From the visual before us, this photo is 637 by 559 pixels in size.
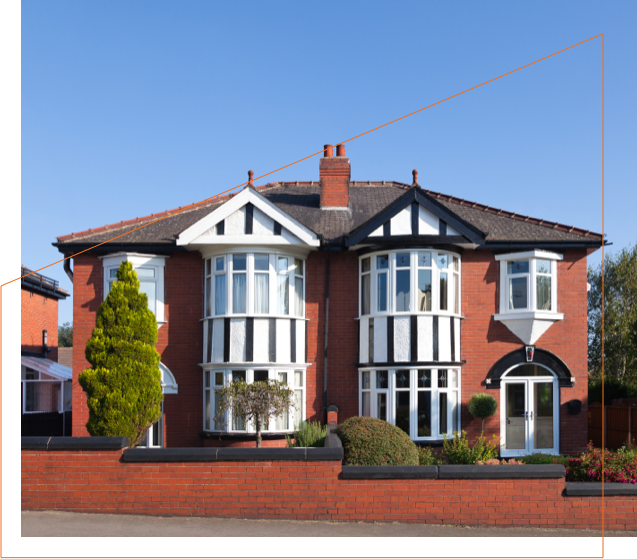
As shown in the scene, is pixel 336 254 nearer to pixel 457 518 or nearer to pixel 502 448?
pixel 502 448

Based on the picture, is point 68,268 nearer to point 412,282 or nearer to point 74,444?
point 74,444

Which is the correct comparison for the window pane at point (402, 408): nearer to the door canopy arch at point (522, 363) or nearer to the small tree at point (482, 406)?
the small tree at point (482, 406)

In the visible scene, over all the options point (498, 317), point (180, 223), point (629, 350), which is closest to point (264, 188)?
point (180, 223)

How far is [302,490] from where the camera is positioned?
33.9ft

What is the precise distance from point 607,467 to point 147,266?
1228 cm

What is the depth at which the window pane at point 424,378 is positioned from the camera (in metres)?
17.0

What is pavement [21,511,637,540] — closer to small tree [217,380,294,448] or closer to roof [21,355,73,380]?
small tree [217,380,294,448]

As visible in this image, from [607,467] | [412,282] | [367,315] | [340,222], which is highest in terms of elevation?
[340,222]

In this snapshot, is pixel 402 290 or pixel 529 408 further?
pixel 529 408

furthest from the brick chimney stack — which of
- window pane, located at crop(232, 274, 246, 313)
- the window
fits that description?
the window

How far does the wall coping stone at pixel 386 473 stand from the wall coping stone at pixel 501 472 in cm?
20

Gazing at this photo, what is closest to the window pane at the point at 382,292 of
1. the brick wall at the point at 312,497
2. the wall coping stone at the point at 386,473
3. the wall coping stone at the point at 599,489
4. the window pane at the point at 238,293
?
the window pane at the point at 238,293

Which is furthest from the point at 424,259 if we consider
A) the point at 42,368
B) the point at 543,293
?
the point at 42,368

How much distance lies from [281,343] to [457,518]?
7850 mm
